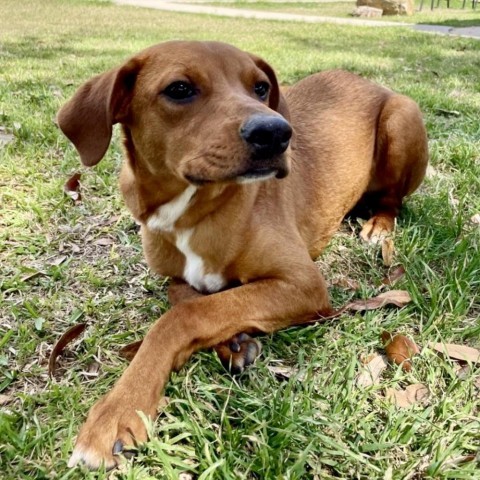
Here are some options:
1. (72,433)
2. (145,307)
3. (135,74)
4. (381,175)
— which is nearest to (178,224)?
(145,307)

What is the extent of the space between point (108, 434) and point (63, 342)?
693mm

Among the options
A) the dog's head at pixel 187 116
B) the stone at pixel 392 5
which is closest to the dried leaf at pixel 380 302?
the dog's head at pixel 187 116

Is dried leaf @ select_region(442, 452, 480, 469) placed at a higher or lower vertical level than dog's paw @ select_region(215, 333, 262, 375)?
higher

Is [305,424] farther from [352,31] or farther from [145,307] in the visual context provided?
[352,31]

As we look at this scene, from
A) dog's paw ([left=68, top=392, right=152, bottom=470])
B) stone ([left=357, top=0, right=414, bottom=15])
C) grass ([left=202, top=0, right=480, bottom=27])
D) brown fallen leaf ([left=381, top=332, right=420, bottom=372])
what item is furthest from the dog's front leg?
stone ([left=357, top=0, right=414, bottom=15])

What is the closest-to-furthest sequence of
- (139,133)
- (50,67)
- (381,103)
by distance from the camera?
(139,133) → (381,103) → (50,67)

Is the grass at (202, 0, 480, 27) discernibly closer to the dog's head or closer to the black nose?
the dog's head

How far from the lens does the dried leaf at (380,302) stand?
2852mm

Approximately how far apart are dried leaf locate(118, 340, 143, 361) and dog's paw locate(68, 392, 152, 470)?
Answer: 386 mm

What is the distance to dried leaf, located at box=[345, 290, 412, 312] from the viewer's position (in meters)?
2.85

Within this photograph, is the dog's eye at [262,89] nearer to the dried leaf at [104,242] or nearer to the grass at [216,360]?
the grass at [216,360]

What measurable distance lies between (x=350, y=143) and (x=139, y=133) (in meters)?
1.64

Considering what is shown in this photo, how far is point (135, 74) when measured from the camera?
2.77 m

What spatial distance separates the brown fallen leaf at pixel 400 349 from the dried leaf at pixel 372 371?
0.04 m
